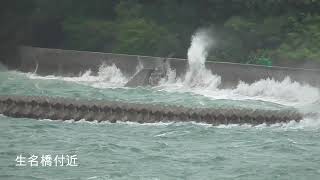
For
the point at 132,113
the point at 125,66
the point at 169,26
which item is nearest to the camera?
the point at 132,113

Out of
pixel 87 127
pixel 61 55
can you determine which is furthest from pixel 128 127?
pixel 61 55

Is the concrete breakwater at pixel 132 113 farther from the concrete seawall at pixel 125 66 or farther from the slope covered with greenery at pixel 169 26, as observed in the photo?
the slope covered with greenery at pixel 169 26

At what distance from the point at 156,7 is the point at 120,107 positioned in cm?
1996

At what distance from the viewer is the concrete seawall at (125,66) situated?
32.1 m

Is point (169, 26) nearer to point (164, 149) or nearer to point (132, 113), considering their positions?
point (132, 113)

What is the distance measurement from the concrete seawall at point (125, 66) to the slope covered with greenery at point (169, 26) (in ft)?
8.56

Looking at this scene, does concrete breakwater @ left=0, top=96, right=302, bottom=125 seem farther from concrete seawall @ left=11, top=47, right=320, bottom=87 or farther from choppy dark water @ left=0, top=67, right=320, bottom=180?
concrete seawall @ left=11, top=47, right=320, bottom=87

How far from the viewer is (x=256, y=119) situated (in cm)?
2450

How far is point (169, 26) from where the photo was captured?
140ft

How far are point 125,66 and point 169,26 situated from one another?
6644 millimetres

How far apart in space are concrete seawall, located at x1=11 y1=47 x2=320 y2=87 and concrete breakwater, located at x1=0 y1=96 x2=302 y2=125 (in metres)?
6.50

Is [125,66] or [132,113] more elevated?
[125,66]

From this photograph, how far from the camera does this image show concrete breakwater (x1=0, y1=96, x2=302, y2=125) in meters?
24.5

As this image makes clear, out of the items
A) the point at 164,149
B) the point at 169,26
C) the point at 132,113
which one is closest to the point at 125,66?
the point at 169,26
